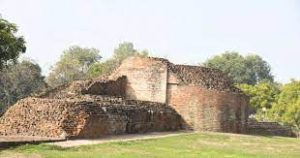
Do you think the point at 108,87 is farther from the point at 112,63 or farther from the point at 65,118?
the point at 112,63

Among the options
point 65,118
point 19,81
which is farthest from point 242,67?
point 65,118

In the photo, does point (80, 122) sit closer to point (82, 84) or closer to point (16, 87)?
point (82, 84)

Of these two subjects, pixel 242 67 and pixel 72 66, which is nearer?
pixel 72 66

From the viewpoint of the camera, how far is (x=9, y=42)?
87.6ft

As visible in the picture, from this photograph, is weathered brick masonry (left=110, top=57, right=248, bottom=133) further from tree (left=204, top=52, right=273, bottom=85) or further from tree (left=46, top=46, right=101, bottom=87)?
tree (left=204, top=52, right=273, bottom=85)

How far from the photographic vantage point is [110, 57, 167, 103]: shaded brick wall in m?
27.3

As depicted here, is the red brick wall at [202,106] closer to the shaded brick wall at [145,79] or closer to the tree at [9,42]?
the shaded brick wall at [145,79]

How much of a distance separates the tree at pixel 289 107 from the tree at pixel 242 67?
2482cm

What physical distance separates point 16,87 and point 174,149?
32867 mm

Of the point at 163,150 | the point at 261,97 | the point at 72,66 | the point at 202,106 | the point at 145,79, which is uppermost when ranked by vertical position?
the point at 72,66

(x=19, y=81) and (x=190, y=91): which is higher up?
(x=19, y=81)

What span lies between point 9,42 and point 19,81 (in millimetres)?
21257

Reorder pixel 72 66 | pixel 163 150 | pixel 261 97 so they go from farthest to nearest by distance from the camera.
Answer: pixel 72 66 < pixel 261 97 < pixel 163 150

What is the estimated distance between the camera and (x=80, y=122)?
18344 mm
